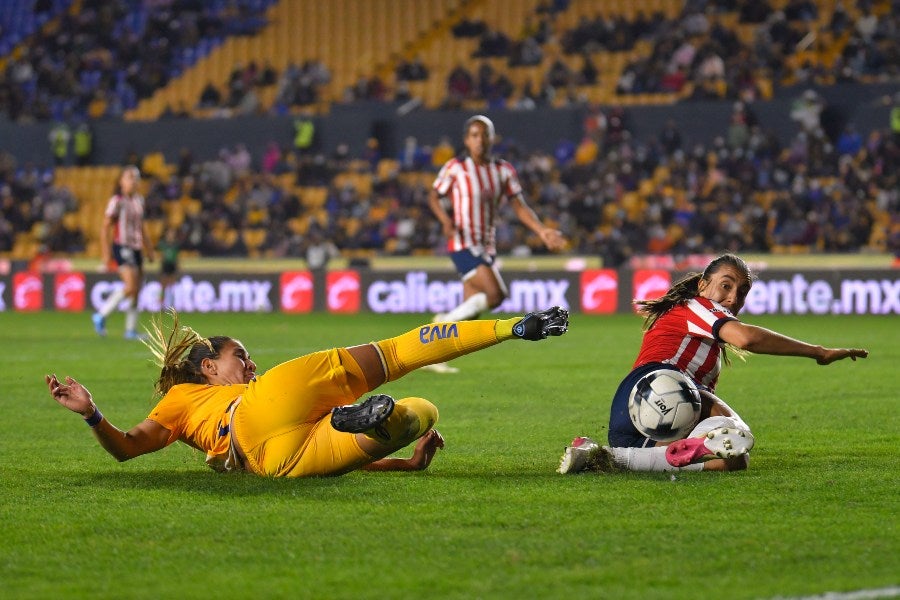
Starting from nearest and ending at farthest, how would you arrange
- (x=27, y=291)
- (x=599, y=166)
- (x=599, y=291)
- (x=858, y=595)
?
(x=858, y=595), (x=599, y=291), (x=599, y=166), (x=27, y=291)

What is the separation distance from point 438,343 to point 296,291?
66.9 ft

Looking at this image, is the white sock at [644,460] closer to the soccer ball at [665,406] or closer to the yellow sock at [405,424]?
the soccer ball at [665,406]

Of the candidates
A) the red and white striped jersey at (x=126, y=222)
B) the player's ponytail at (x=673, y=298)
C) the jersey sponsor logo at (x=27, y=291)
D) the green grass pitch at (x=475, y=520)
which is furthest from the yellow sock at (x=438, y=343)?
the jersey sponsor logo at (x=27, y=291)

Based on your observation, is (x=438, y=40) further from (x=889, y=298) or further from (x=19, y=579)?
(x=19, y=579)

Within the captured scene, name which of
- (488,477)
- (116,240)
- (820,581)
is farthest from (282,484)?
(116,240)

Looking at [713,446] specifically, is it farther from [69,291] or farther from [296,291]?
[69,291]

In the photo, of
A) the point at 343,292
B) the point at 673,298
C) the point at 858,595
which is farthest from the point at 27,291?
the point at 858,595

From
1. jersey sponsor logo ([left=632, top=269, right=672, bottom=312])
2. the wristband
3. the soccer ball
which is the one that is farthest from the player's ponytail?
jersey sponsor logo ([left=632, top=269, right=672, bottom=312])

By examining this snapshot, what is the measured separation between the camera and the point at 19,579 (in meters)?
4.40

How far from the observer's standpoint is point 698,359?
266 inches

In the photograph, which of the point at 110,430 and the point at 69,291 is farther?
the point at 69,291

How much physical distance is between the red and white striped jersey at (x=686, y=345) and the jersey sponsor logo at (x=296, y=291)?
19579 millimetres

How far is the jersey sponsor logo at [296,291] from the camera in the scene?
85.8 feet

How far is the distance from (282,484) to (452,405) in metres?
3.99
